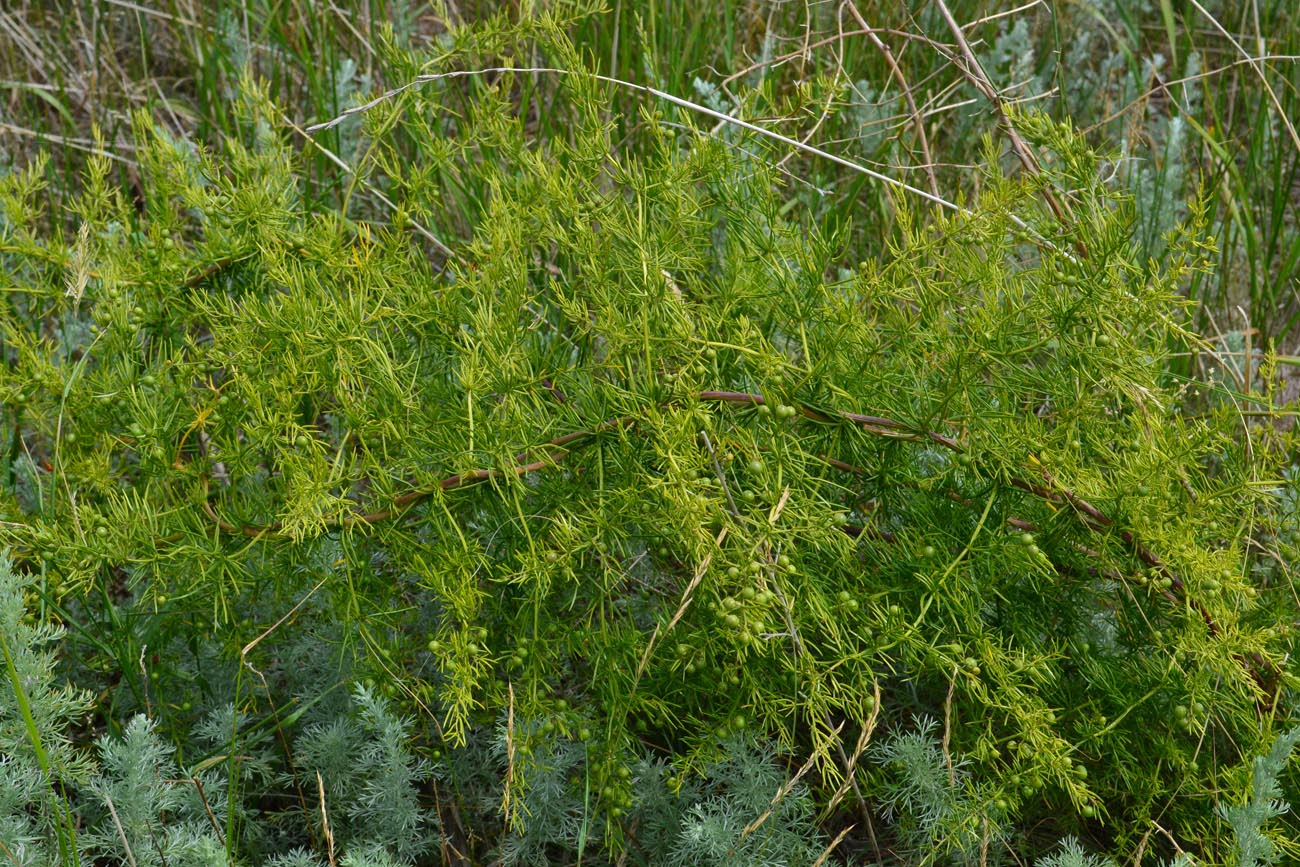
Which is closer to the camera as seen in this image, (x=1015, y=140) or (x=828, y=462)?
(x=828, y=462)

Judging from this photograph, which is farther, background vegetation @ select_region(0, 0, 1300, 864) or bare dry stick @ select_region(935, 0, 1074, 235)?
bare dry stick @ select_region(935, 0, 1074, 235)

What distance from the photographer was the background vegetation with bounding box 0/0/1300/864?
1.67 meters

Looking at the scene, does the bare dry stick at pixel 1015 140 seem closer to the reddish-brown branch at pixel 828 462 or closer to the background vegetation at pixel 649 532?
the background vegetation at pixel 649 532

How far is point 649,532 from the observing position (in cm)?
174

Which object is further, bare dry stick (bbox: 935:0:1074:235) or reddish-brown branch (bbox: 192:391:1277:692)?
bare dry stick (bbox: 935:0:1074:235)

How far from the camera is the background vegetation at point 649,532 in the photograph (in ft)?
5.47

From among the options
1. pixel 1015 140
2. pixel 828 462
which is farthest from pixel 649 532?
pixel 1015 140

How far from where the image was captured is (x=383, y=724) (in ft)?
5.87

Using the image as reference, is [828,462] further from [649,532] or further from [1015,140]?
[1015,140]

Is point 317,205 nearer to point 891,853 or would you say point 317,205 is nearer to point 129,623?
point 129,623

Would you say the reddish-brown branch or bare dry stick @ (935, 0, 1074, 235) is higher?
bare dry stick @ (935, 0, 1074, 235)

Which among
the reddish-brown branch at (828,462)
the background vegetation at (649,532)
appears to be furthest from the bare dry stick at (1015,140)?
the reddish-brown branch at (828,462)

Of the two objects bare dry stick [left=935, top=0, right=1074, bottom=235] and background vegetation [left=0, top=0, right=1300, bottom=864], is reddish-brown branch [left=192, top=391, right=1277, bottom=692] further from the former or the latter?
bare dry stick [left=935, top=0, right=1074, bottom=235]

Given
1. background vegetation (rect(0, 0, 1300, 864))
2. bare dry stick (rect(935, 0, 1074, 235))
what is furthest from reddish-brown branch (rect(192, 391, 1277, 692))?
bare dry stick (rect(935, 0, 1074, 235))
